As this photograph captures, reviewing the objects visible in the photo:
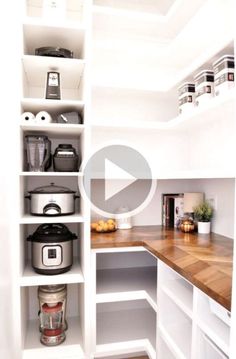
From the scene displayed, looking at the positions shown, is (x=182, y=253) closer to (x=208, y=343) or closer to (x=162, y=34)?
(x=208, y=343)

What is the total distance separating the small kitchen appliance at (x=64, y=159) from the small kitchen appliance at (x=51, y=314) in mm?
735

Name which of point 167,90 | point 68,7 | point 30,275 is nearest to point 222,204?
point 167,90

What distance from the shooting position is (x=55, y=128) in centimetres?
159

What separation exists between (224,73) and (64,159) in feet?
3.16

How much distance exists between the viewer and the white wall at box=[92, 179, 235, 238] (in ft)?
5.61

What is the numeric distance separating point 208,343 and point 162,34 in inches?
76.2

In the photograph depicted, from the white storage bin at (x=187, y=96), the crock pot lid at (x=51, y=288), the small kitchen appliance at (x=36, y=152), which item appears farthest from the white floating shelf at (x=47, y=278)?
the white storage bin at (x=187, y=96)

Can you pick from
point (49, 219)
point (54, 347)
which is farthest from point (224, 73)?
point (54, 347)

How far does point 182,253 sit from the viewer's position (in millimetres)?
1343

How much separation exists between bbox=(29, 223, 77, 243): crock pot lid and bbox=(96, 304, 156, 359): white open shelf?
26.6 inches

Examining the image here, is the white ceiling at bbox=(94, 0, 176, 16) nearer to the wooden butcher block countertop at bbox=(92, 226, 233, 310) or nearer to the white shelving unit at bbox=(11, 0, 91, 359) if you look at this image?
the white shelving unit at bbox=(11, 0, 91, 359)

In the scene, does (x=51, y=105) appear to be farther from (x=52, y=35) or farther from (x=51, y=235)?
(x=51, y=235)

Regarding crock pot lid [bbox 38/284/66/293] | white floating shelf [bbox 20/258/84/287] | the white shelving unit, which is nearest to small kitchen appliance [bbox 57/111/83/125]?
the white shelving unit

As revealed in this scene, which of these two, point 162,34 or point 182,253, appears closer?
point 182,253
